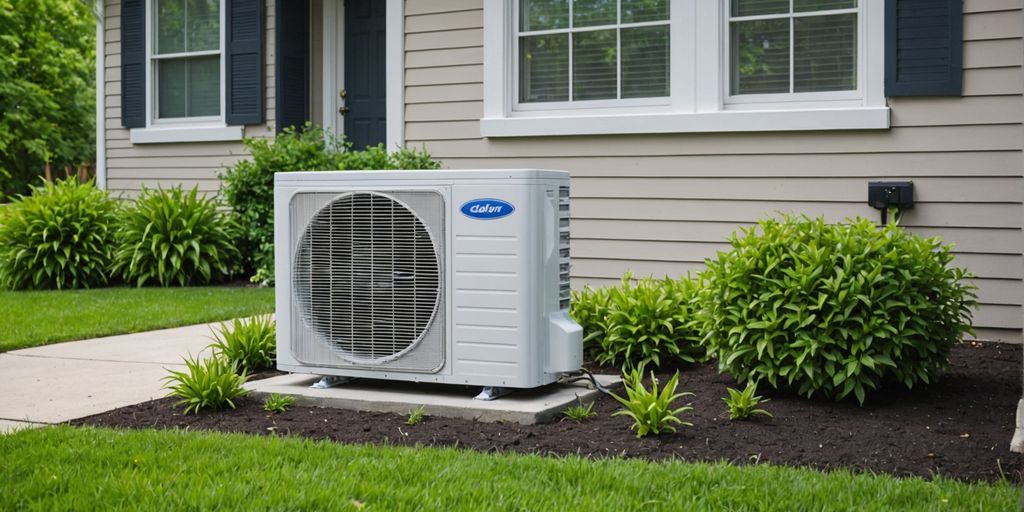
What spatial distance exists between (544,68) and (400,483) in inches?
188

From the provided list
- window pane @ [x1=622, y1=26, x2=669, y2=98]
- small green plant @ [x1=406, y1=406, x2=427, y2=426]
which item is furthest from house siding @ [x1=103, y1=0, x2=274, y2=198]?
small green plant @ [x1=406, y1=406, x2=427, y2=426]

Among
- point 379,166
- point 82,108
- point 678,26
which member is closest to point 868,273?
point 678,26

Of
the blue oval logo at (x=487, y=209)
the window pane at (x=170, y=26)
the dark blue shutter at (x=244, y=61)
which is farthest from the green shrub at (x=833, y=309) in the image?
the window pane at (x=170, y=26)

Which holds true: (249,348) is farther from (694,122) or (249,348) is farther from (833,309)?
(694,122)

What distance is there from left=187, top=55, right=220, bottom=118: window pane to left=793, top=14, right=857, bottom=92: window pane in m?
5.31

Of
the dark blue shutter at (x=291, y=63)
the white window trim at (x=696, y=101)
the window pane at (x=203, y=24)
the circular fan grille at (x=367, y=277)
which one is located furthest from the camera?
the window pane at (x=203, y=24)

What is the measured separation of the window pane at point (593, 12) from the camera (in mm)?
7070

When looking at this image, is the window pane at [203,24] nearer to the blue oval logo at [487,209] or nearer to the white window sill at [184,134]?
the white window sill at [184,134]

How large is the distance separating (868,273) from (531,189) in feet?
4.36

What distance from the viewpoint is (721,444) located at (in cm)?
365

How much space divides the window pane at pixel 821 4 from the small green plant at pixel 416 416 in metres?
3.72

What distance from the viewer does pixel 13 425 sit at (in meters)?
3.89

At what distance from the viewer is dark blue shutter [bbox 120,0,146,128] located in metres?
9.80

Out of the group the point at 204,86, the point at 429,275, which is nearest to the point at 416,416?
the point at 429,275
